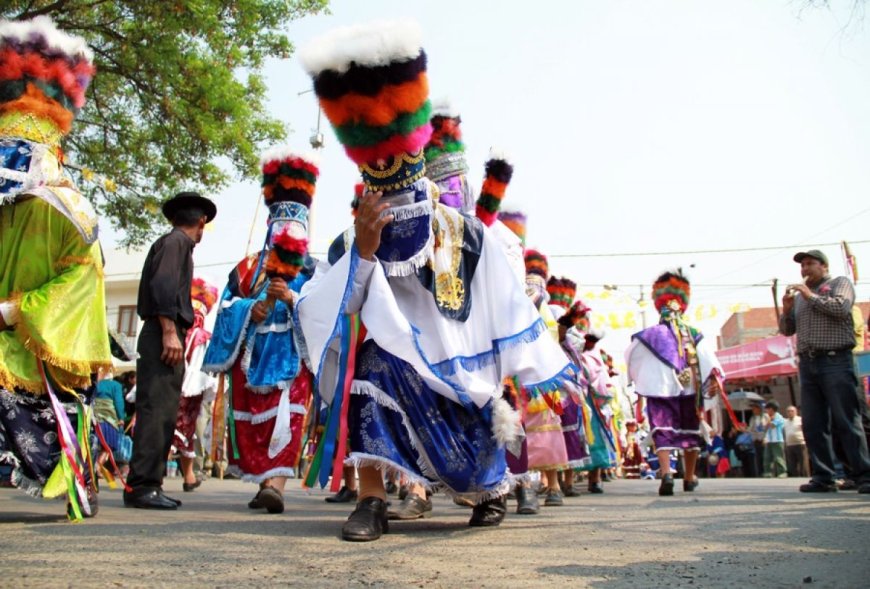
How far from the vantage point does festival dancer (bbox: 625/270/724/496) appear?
329 inches

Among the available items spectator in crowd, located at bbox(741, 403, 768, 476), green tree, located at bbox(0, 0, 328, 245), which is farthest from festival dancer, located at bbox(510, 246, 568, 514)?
spectator in crowd, located at bbox(741, 403, 768, 476)

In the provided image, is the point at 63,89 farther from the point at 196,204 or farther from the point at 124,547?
the point at 124,547

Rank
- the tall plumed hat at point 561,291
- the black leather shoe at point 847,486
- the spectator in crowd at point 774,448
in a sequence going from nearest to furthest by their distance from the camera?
1. the black leather shoe at point 847,486
2. the tall plumed hat at point 561,291
3. the spectator in crowd at point 774,448

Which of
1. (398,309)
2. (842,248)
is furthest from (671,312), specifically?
(842,248)

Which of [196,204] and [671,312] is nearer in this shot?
[196,204]

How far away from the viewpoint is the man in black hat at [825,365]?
7.91m

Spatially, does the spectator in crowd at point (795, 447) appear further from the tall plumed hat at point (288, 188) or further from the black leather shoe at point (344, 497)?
the tall plumed hat at point (288, 188)

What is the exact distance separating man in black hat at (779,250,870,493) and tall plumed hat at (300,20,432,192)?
5.33 metres

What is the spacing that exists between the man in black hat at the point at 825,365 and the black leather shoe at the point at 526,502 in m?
3.89

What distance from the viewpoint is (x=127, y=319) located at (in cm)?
3731

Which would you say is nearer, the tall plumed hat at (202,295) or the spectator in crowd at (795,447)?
the tall plumed hat at (202,295)

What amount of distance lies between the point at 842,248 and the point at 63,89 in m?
27.5

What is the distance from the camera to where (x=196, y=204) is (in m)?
6.09

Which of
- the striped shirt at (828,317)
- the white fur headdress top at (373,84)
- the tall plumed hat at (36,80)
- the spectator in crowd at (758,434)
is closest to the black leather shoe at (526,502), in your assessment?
the white fur headdress top at (373,84)
